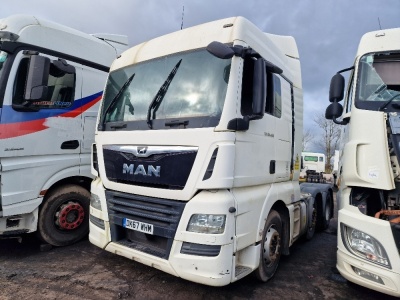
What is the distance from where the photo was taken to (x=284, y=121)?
4191mm

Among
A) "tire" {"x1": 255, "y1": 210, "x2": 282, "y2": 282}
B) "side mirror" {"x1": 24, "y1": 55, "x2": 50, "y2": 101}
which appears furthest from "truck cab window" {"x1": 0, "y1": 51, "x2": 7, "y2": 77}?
"tire" {"x1": 255, "y1": 210, "x2": 282, "y2": 282}

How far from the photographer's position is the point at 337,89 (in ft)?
13.3

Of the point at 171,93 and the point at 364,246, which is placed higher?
the point at 171,93

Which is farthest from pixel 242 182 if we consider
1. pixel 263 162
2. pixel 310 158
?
pixel 310 158

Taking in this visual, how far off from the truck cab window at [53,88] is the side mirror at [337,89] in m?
3.87

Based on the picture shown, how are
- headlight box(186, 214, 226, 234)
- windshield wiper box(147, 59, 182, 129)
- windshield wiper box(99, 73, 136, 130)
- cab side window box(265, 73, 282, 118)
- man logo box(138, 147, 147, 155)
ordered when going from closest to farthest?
1. headlight box(186, 214, 226, 234)
2. man logo box(138, 147, 147, 155)
3. windshield wiper box(147, 59, 182, 129)
4. cab side window box(265, 73, 282, 118)
5. windshield wiper box(99, 73, 136, 130)

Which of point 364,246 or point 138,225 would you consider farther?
point 138,225

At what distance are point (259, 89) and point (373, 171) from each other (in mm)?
1515

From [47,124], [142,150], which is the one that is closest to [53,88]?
[47,124]

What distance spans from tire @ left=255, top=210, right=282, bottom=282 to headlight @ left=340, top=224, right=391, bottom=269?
32.0 inches

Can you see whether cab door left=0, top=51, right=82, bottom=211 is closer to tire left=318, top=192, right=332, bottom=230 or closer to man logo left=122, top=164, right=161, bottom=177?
man logo left=122, top=164, right=161, bottom=177

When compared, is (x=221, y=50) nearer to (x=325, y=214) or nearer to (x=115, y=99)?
(x=115, y=99)

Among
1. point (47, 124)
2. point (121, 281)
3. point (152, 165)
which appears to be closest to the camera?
point (152, 165)

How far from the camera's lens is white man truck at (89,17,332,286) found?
9.62 ft
